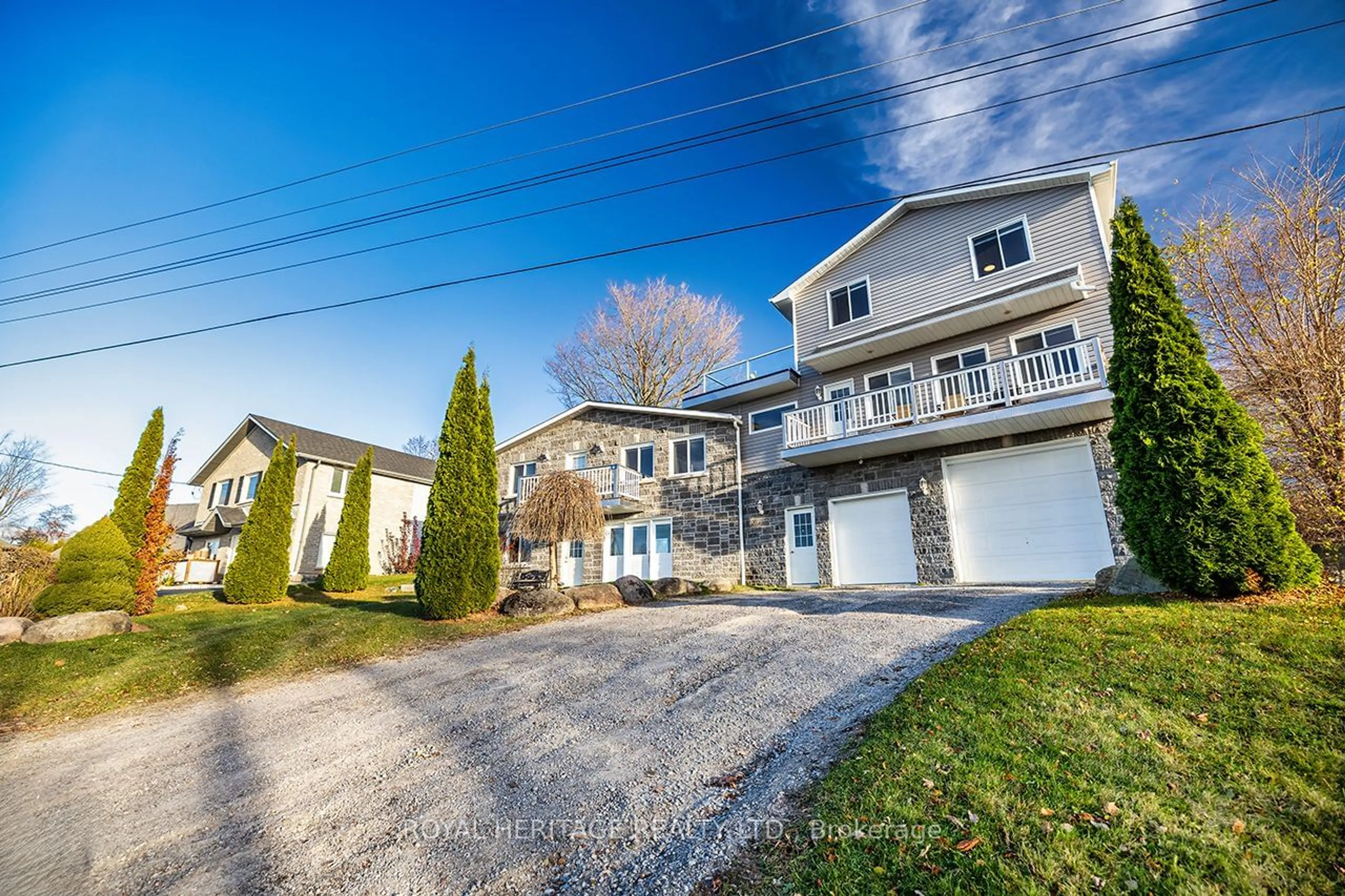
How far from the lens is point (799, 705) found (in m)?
4.18

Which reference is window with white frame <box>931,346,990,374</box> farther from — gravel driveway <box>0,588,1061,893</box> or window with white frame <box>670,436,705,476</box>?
gravel driveway <box>0,588,1061,893</box>

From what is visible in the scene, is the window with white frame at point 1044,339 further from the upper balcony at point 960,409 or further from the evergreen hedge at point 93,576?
the evergreen hedge at point 93,576

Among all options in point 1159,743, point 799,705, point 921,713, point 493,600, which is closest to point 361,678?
point 493,600

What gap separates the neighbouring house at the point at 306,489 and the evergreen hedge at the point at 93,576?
1025cm

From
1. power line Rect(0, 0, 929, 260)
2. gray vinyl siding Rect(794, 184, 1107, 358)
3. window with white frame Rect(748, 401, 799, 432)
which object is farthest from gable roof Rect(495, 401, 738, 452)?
power line Rect(0, 0, 929, 260)

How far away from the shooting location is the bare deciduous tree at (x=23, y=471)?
2695 cm

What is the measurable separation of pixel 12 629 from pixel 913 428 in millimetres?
15436

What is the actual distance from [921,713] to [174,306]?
541 inches

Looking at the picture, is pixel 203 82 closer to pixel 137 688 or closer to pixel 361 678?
pixel 137 688

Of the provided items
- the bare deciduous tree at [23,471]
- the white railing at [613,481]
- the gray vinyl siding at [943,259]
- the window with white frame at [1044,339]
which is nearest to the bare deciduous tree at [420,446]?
the bare deciduous tree at [23,471]

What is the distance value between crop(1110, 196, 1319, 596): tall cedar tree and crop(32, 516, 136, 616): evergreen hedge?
51.3 ft

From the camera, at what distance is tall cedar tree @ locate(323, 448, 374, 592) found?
1636 centimetres

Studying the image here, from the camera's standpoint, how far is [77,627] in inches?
316

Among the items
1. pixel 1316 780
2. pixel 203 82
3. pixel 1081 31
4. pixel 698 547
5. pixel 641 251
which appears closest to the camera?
pixel 1316 780
